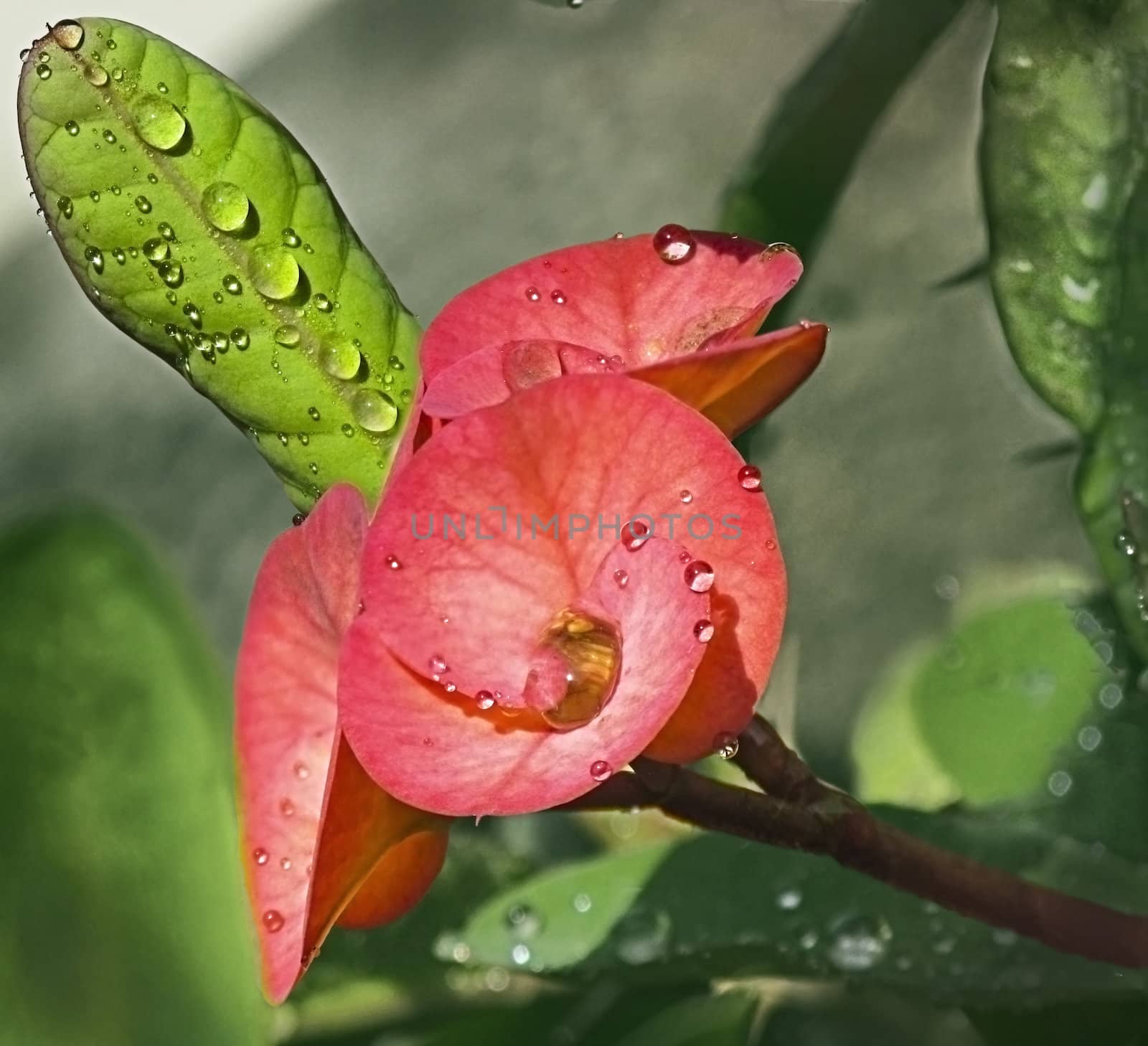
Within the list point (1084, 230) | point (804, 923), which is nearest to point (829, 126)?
point (1084, 230)

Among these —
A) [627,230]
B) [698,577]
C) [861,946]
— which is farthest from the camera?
[627,230]

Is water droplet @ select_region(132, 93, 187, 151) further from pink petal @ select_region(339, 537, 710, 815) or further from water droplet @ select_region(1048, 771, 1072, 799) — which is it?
water droplet @ select_region(1048, 771, 1072, 799)

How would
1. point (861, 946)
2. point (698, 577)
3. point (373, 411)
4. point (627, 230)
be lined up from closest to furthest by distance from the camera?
1. point (698, 577)
2. point (373, 411)
3. point (861, 946)
4. point (627, 230)

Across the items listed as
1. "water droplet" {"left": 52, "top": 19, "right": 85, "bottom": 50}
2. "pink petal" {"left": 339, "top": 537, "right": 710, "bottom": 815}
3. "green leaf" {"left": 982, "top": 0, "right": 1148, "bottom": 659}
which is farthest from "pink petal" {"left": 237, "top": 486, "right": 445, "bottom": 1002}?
"green leaf" {"left": 982, "top": 0, "right": 1148, "bottom": 659}

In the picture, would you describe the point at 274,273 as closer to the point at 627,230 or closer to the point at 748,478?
the point at 748,478

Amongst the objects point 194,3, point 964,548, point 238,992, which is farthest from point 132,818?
point 194,3

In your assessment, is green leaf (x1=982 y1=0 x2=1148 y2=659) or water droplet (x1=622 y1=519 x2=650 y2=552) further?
green leaf (x1=982 y1=0 x2=1148 y2=659)

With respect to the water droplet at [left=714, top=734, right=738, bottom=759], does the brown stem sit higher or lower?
lower
